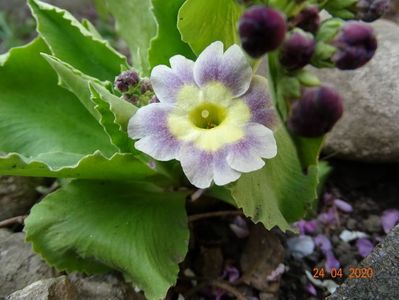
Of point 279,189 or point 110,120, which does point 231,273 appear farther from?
point 110,120

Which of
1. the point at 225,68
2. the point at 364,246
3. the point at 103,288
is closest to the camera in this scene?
the point at 225,68

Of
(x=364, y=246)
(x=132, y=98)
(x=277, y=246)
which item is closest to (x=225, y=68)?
(x=132, y=98)

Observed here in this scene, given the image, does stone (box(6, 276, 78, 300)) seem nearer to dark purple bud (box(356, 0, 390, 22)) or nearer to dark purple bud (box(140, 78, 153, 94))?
dark purple bud (box(140, 78, 153, 94))

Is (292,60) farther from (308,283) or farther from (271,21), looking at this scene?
(308,283)

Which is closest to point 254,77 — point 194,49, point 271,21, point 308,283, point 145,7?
point 194,49

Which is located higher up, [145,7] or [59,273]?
[145,7]

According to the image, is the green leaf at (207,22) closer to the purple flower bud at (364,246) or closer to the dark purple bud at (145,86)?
the dark purple bud at (145,86)
